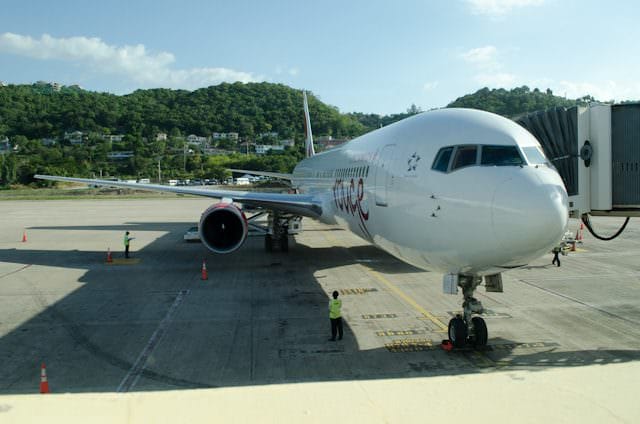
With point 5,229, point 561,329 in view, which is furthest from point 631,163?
point 5,229

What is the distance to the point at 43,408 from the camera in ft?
16.7

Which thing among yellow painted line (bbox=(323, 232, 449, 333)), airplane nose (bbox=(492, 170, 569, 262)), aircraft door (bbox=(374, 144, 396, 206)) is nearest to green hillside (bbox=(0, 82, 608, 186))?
yellow painted line (bbox=(323, 232, 449, 333))

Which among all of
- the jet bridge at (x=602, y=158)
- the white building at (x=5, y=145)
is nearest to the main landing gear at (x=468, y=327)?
the jet bridge at (x=602, y=158)

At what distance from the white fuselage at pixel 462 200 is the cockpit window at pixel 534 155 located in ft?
0.17

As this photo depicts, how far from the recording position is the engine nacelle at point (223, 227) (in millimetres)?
16031

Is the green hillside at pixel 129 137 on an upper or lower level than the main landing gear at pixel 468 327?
upper

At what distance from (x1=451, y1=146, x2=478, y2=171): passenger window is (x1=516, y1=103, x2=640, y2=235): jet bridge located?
3412mm

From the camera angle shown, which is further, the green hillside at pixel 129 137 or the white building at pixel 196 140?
the white building at pixel 196 140

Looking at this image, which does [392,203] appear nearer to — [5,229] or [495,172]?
[495,172]

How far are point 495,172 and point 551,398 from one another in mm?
3131

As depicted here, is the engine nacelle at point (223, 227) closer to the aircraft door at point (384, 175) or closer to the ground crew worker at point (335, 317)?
the aircraft door at point (384, 175)

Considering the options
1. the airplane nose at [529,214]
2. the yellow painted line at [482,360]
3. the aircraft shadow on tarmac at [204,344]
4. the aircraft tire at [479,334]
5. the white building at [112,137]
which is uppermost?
the white building at [112,137]

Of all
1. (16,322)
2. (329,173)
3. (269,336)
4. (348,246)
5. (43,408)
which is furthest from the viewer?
(348,246)

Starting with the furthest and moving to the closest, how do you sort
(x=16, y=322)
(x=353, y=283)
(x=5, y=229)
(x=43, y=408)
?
(x=5, y=229) < (x=353, y=283) < (x=16, y=322) < (x=43, y=408)
